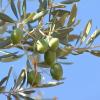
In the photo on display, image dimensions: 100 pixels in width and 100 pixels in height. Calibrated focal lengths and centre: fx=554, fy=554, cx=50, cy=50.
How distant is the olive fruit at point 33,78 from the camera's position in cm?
262

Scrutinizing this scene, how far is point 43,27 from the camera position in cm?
278

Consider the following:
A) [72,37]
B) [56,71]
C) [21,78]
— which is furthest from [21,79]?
[72,37]

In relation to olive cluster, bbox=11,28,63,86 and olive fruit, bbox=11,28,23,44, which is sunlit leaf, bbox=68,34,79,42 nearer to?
olive cluster, bbox=11,28,63,86

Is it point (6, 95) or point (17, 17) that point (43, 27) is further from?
point (6, 95)

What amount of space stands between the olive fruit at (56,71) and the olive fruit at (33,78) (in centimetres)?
7

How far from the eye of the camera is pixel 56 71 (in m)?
2.59

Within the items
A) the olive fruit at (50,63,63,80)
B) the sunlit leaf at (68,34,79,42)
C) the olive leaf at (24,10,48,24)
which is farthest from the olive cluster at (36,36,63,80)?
the sunlit leaf at (68,34,79,42)

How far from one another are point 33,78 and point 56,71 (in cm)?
12

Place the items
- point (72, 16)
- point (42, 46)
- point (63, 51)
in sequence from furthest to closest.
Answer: point (72, 16) < point (63, 51) < point (42, 46)

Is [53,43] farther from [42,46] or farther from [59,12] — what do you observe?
[59,12]

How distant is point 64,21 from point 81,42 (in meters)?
0.14

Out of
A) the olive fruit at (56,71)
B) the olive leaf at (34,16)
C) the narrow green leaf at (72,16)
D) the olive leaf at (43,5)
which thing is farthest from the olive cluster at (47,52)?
the olive leaf at (43,5)

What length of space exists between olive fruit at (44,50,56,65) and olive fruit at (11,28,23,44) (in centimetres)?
15

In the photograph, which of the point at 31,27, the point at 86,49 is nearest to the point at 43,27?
the point at 31,27
